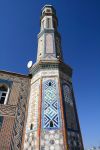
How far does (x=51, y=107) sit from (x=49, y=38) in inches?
298

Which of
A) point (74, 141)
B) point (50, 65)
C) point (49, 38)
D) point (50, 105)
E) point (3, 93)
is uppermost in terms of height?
point (49, 38)

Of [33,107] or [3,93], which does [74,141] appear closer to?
[33,107]

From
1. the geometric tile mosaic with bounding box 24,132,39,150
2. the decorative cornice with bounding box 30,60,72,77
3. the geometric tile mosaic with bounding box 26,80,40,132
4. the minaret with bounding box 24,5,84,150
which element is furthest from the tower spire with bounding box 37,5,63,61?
the geometric tile mosaic with bounding box 24,132,39,150

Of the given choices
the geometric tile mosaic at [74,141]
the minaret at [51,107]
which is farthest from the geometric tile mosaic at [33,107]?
the geometric tile mosaic at [74,141]

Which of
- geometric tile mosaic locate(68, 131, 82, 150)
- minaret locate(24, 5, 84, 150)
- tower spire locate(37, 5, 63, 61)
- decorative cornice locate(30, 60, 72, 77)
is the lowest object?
geometric tile mosaic locate(68, 131, 82, 150)

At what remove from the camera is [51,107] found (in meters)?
10.3

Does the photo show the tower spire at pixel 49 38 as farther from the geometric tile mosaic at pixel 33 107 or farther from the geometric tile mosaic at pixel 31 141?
the geometric tile mosaic at pixel 31 141

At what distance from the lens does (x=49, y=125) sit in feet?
31.0

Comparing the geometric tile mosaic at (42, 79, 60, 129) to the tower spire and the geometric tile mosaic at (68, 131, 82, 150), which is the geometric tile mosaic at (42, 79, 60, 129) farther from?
the tower spire

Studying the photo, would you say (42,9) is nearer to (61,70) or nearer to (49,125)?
(61,70)

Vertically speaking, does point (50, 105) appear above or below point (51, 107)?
above

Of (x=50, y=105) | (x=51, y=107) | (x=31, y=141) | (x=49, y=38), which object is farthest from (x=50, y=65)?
(x=31, y=141)

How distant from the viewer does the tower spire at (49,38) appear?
14.1 metres

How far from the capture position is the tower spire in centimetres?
1407
